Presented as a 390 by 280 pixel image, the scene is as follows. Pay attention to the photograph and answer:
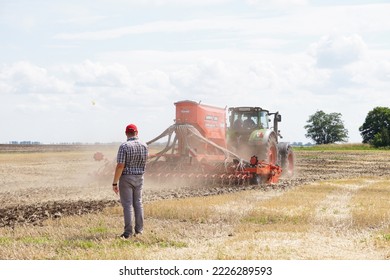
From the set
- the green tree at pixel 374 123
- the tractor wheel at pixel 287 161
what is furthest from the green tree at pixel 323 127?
the tractor wheel at pixel 287 161

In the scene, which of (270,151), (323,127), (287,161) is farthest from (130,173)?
(323,127)

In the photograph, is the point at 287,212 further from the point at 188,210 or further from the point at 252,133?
the point at 252,133

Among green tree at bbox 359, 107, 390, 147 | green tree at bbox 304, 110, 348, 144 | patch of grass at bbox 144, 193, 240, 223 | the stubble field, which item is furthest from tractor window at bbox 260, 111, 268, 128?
green tree at bbox 304, 110, 348, 144

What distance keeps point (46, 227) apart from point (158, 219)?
2.70m

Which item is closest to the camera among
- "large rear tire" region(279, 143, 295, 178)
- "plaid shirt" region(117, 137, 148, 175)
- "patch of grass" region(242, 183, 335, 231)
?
"plaid shirt" region(117, 137, 148, 175)

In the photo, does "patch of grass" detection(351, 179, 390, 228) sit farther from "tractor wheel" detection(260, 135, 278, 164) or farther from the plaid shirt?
the plaid shirt

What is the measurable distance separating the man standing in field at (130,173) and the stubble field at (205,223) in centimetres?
48

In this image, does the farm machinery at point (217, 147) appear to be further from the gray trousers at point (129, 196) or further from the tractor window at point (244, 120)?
the gray trousers at point (129, 196)

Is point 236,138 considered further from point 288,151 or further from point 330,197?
point 330,197

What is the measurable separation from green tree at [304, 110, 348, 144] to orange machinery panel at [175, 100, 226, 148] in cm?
10722

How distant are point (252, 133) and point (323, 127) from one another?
11005cm

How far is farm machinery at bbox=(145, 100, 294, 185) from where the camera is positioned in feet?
70.7

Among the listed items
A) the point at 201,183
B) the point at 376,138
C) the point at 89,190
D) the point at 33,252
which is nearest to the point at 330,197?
the point at 201,183

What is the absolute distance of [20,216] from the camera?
14547 mm
